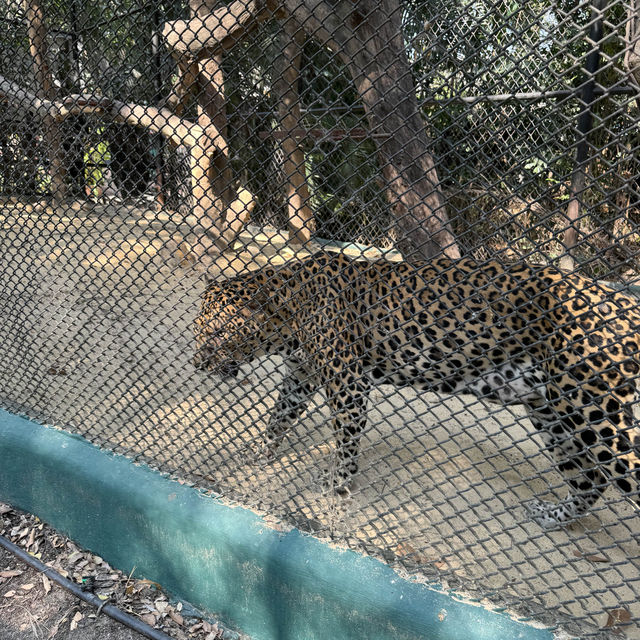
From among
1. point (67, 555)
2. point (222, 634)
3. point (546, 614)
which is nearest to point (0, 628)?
point (67, 555)

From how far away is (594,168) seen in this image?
595 cm

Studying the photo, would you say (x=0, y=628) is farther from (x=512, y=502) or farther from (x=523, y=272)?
(x=523, y=272)

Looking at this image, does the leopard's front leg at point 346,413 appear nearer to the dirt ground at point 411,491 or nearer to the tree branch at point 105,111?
the dirt ground at point 411,491

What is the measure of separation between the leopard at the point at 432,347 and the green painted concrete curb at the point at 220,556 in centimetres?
58

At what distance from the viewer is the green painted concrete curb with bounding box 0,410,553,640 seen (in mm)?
1873

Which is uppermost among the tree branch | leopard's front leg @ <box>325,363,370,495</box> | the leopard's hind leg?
the tree branch

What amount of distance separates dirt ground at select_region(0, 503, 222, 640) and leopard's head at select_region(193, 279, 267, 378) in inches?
41.1

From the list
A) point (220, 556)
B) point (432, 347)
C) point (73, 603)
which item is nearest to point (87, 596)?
point (73, 603)

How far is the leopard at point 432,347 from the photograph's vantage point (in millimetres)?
2426

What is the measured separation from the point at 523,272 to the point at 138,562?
83.2 inches

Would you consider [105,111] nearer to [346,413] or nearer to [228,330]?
[228,330]

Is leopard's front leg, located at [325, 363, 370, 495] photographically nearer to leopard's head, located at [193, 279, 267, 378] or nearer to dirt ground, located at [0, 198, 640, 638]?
dirt ground, located at [0, 198, 640, 638]

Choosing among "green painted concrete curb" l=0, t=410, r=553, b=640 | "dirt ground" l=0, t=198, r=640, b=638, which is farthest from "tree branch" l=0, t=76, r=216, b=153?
"green painted concrete curb" l=0, t=410, r=553, b=640

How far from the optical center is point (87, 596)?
92.4 inches
